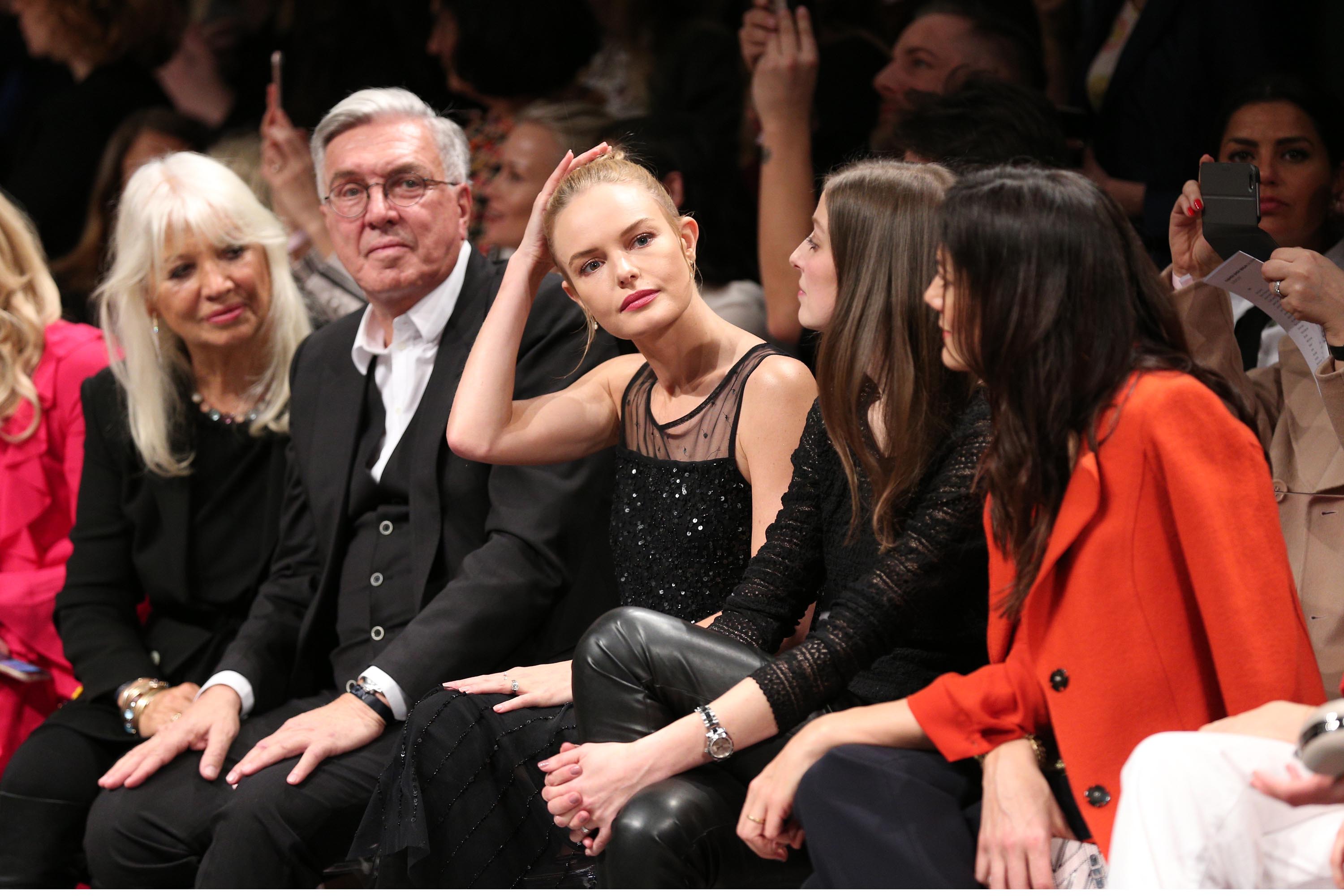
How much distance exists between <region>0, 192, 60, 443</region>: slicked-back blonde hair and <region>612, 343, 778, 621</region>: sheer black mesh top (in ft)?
5.17

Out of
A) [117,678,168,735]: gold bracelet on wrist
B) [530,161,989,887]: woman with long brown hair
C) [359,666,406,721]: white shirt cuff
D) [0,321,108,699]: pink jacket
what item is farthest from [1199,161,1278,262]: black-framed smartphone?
[0,321,108,699]: pink jacket

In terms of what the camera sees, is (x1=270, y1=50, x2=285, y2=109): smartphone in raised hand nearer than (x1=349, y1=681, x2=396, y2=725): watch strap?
No

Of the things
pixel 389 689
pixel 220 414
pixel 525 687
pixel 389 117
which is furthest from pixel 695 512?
pixel 220 414

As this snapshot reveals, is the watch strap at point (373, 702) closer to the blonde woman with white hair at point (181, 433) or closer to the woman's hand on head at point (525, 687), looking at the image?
the woman's hand on head at point (525, 687)

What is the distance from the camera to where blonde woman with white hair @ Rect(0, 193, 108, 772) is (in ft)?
9.88

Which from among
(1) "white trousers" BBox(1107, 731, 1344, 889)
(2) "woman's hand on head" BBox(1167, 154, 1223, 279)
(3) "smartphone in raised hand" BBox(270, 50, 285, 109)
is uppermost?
(3) "smartphone in raised hand" BBox(270, 50, 285, 109)

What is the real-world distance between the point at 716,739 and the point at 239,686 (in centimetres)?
119

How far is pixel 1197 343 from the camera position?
228 cm

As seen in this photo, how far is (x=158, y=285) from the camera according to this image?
2.93 meters

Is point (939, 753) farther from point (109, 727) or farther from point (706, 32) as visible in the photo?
point (706, 32)

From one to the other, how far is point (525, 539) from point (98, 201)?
245 cm

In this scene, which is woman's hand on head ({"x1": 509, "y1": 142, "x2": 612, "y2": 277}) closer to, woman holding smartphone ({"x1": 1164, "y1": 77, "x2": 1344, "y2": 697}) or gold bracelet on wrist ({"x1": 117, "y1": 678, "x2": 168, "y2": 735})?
woman holding smartphone ({"x1": 1164, "y1": 77, "x2": 1344, "y2": 697})

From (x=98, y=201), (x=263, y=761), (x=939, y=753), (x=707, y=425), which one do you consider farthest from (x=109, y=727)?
(x=98, y=201)

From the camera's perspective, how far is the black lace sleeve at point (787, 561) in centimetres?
209
